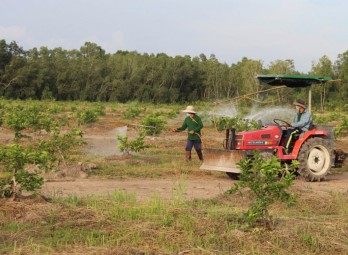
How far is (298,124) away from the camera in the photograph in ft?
33.6

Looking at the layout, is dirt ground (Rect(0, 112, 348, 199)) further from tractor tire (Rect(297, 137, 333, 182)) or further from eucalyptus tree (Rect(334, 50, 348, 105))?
eucalyptus tree (Rect(334, 50, 348, 105))

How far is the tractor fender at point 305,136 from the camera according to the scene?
1023 centimetres

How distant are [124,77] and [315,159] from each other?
54488mm

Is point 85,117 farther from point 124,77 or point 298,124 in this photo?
point 124,77

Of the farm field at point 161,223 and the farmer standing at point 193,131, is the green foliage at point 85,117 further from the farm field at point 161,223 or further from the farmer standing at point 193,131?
the farm field at point 161,223

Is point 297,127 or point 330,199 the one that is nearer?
point 330,199

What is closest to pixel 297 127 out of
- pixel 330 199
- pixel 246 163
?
pixel 330 199

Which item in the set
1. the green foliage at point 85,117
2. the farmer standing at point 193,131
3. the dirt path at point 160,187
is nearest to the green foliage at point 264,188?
the dirt path at point 160,187

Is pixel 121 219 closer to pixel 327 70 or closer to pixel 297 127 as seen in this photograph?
pixel 297 127

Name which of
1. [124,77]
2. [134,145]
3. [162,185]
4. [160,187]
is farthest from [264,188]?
[124,77]

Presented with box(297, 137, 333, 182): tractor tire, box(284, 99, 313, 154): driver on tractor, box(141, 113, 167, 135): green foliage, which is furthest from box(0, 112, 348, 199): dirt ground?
box(141, 113, 167, 135): green foliage

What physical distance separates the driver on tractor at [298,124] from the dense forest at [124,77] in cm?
4005

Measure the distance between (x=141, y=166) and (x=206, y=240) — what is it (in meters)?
6.48

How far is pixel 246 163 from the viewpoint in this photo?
6.22 m
